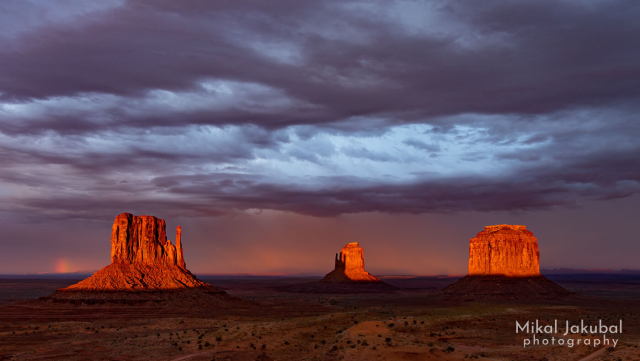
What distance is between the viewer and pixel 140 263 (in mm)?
129375

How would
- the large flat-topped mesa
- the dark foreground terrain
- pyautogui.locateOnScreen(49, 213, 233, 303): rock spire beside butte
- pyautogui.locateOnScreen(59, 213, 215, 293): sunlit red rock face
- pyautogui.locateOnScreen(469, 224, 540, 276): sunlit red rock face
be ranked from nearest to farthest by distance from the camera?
the dark foreground terrain
pyautogui.locateOnScreen(49, 213, 233, 303): rock spire beside butte
pyautogui.locateOnScreen(59, 213, 215, 293): sunlit red rock face
the large flat-topped mesa
pyautogui.locateOnScreen(469, 224, 540, 276): sunlit red rock face

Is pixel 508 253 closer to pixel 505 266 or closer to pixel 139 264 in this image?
pixel 505 266

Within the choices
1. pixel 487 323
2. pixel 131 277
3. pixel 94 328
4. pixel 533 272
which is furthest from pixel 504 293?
pixel 94 328

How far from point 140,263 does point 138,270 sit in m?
2.58

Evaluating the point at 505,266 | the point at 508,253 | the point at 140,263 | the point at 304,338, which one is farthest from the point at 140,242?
the point at 508,253

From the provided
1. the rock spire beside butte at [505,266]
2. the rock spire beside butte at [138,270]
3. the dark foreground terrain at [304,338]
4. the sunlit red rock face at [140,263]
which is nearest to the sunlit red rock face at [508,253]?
the rock spire beside butte at [505,266]

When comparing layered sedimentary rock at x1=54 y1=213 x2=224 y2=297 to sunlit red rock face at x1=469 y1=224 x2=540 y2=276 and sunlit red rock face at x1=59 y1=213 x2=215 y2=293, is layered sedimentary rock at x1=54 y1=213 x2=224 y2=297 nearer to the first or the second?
sunlit red rock face at x1=59 y1=213 x2=215 y2=293

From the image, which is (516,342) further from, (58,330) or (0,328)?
(0,328)

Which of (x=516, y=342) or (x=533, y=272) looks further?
(x=533, y=272)

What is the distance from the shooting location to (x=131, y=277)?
123875 millimetres

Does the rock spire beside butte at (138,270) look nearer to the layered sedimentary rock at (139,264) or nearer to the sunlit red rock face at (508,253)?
the layered sedimentary rock at (139,264)

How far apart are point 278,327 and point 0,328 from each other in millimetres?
50281

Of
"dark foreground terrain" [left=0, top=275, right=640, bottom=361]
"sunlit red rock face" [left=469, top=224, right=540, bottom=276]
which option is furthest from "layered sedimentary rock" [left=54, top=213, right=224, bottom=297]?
"sunlit red rock face" [left=469, top=224, right=540, bottom=276]

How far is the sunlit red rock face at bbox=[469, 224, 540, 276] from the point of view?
163250mm
